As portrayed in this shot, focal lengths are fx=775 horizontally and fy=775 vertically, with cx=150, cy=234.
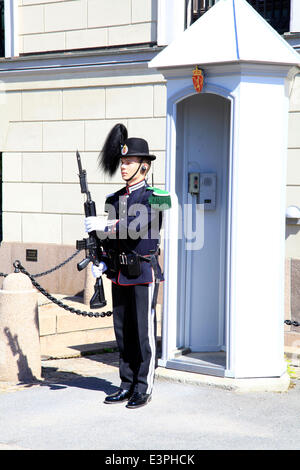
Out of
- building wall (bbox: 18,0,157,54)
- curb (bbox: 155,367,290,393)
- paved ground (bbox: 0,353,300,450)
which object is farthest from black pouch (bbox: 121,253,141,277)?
building wall (bbox: 18,0,157,54)

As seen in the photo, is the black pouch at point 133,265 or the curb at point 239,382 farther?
the curb at point 239,382

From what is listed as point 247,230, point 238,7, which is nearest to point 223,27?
point 238,7

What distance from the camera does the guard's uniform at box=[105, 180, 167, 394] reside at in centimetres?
566

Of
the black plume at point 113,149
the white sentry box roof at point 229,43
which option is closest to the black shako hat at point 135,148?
the black plume at point 113,149

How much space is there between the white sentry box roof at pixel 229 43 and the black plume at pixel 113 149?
700mm

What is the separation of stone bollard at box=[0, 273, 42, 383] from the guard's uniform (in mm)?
1146

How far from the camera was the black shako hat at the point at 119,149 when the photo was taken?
5734mm

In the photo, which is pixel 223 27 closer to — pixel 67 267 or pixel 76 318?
pixel 76 318

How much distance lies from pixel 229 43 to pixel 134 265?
→ 193 centimetres

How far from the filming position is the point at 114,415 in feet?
17.9

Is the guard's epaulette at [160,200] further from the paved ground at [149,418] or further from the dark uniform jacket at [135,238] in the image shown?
the paved ground at [149,418]

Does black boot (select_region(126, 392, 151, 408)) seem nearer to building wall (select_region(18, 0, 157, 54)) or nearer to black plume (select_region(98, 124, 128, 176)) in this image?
black plume (select_region(98, 124, 128, 176))

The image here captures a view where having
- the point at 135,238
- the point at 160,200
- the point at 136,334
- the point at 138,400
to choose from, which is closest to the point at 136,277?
the point at 135,238

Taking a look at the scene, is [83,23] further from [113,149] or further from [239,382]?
[239,382]
